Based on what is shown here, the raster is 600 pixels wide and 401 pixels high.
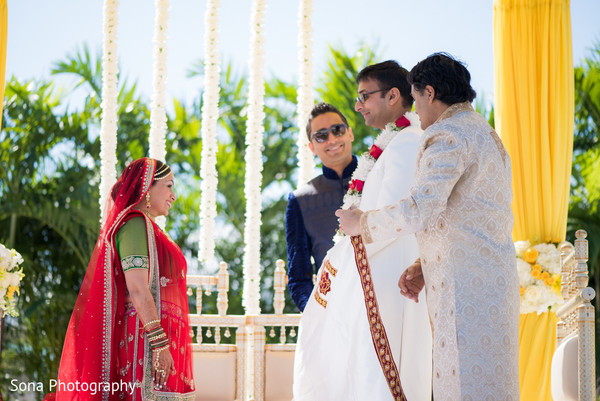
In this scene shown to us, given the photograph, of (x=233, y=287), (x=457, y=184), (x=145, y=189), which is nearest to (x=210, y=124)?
(x=145, y=189)

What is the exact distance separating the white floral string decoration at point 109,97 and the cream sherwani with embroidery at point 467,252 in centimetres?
379

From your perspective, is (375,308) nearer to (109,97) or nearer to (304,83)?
(304,83)

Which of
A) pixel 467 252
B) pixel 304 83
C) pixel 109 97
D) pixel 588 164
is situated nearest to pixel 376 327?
pixel 467 252

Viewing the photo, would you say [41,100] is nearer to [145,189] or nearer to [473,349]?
[145,189]

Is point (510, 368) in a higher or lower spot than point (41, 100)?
lower

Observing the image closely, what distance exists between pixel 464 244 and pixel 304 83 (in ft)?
11.2

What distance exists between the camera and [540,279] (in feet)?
11.7

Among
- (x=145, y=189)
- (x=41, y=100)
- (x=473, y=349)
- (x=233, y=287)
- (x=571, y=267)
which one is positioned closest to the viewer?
(x=473, y=349)

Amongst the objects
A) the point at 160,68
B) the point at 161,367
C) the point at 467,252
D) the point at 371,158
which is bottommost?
the point at 161,367

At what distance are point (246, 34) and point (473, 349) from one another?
6.87 m

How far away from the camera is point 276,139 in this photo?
834cm

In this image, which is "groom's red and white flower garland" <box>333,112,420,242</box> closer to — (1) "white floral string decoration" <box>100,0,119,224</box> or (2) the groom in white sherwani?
(2) the groom in white sherwani

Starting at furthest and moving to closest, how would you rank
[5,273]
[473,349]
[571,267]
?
[5,273] → [571,267] → [473,349]

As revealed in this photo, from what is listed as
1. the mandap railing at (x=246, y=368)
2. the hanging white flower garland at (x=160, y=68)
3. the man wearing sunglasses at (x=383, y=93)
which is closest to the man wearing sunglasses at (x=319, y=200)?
the man wearing sunglasses at (x=383, y=93)
